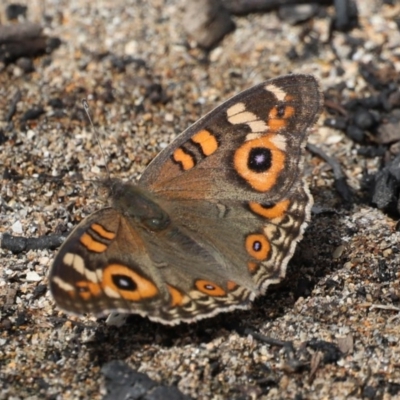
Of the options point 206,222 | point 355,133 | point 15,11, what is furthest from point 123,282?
point 15,11

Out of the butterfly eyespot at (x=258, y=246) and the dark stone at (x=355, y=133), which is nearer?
the butterfly eyespot at (x=258, y=246)

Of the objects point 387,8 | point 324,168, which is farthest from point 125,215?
point 387,8

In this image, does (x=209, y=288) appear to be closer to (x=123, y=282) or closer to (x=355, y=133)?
(x=123, y=282)

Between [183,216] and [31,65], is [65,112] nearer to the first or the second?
[31,65]

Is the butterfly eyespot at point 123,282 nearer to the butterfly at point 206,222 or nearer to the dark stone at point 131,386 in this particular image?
the butterfly at point 206,222

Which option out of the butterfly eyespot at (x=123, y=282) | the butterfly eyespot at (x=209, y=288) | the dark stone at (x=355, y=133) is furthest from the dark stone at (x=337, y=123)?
the butterfly eyespot at (x=123, y=282)

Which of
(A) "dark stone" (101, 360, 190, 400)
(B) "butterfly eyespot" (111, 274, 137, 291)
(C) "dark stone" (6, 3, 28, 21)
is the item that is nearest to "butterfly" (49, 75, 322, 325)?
(B) "butterfly eyespot" (111, 274, 137, 291)

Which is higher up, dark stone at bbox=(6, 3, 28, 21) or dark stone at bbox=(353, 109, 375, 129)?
dark stone at bbox=(6, 3, 28, 21)

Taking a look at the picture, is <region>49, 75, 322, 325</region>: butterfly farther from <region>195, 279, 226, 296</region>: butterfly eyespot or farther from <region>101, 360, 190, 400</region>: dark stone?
<region>101, 360, 190, 400</region>: dark stone

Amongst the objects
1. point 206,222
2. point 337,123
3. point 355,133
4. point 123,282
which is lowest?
point 355,133
